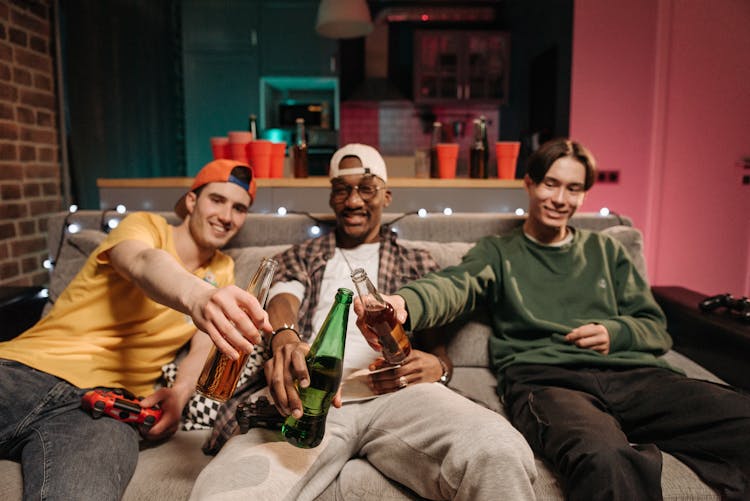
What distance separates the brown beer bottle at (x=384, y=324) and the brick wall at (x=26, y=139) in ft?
6.80

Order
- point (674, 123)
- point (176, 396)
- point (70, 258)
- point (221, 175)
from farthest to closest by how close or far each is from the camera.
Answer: point (674, 123)
point (70, 258)
point (221, 175)
point (176, 396)

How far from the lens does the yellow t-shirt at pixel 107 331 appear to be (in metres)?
1.30

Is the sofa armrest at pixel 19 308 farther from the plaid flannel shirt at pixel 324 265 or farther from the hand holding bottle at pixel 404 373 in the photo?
the hand holding bottle at pixel 404 373

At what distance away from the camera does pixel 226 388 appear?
38.1 inches

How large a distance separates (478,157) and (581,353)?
1.58 m

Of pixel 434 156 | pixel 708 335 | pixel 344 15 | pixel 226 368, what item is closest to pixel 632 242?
pixel 708 335

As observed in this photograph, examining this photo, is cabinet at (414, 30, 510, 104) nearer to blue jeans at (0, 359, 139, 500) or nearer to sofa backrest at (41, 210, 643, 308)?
sofa backrest at (41, 210, 643, 308)

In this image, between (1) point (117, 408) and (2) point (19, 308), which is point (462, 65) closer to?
(2) point (19, 308)

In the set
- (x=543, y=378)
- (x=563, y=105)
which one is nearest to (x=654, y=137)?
(x=563, y=105)

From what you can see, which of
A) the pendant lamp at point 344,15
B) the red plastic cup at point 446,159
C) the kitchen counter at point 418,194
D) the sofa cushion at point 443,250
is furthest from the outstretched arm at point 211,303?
the pendant lamp at point 344,15

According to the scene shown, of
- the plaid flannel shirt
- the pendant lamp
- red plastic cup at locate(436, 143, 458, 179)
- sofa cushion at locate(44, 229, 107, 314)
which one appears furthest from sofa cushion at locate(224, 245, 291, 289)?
the pendant lamp

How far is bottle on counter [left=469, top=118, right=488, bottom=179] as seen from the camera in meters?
2.79

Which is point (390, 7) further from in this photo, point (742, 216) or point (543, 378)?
point (543, 378)

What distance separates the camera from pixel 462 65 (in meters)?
5.98
